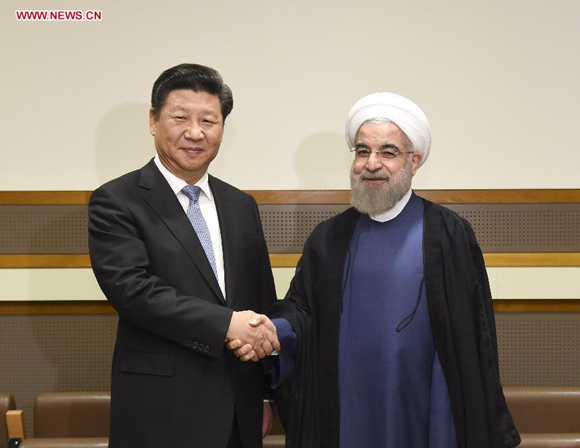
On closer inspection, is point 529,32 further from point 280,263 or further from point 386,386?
point 386,386

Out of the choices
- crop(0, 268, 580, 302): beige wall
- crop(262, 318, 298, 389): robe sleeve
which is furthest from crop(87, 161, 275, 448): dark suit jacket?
crop(0, 268, 580, 302): beige wall

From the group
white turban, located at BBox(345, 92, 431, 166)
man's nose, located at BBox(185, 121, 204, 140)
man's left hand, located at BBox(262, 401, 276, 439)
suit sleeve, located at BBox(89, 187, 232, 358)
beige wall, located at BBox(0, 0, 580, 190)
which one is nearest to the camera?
suit sleeve, located at BBox(89, 187, 232, 358)

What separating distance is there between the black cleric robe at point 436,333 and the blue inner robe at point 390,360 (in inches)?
1.5

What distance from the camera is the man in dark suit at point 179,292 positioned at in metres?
2.22

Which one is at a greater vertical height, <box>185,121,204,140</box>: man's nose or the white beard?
<box>185,121,204,140</box>: man's nose

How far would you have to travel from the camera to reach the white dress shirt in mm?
2418

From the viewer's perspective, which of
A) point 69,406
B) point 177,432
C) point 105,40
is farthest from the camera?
point 105,40

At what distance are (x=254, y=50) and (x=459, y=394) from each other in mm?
2368

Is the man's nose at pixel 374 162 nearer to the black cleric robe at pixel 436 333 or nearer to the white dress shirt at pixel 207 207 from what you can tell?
the black cleric robe at pixel 436 333

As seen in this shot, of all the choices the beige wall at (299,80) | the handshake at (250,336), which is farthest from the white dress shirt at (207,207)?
the beige wall at (299,80)

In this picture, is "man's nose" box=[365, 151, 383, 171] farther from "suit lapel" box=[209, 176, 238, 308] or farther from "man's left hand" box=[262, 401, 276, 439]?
"man's left hand" box=[262, 401, 276, 439]

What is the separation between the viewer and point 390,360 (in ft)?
7.76

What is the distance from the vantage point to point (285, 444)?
2.61m

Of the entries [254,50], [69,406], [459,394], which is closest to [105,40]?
[254,50]
